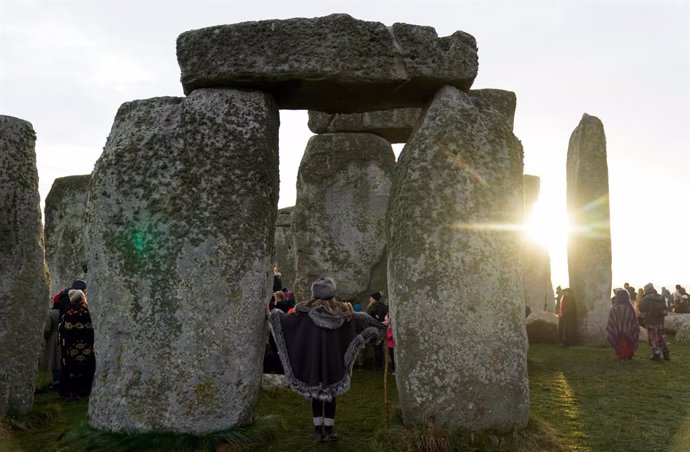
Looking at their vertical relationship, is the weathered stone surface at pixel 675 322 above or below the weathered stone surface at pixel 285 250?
below

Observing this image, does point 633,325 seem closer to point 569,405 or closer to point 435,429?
point 569,405

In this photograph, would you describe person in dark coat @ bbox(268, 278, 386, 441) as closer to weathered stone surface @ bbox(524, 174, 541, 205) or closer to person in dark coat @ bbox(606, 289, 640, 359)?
person in dark coat @ bbox(606, 289, 640, 359)

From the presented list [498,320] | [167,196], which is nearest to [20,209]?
[167,196]

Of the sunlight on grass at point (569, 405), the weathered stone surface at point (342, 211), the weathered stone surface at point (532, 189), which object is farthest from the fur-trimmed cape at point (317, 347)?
the weathered stone surface at point (532, 189)

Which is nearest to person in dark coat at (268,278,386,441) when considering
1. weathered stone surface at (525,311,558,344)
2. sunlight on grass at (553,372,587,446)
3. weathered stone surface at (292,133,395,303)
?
sunlight on grass at (553,372,587,446)

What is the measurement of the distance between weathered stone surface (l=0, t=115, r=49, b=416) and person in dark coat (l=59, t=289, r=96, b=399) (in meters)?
1.25

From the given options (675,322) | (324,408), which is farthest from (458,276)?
(675,322)

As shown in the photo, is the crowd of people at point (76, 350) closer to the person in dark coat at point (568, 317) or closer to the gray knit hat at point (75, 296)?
the gray knit hat at point (75, 296)

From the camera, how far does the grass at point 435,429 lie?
176 inches

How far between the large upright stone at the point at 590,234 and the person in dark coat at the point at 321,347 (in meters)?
7.91

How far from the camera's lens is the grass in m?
4.47

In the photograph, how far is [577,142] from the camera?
40.2 feet

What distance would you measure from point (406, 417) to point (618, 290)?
677 cm

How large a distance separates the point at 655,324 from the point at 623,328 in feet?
2.43
